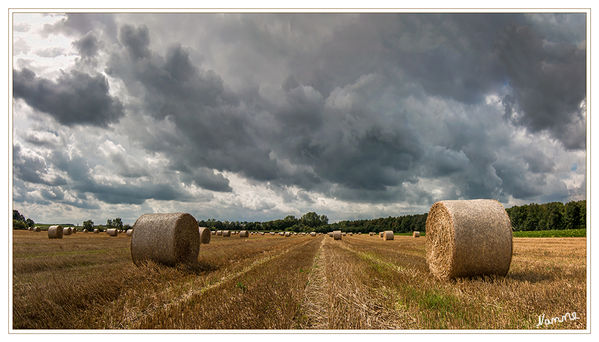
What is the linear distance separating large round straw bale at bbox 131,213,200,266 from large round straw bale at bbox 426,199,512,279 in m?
8.88

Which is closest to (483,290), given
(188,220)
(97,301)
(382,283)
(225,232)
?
(382,283)

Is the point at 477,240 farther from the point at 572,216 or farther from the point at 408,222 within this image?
the point at 408,222

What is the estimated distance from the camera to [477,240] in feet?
27.1

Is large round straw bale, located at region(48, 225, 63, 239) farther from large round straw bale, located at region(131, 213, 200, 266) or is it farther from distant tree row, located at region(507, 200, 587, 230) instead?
distant tree row, located at region(507, 200, 587, 230)

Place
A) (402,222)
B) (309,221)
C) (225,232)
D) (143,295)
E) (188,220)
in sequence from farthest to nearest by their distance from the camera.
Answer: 1. (309,221)
2. (402,222)
3. (225,232)
4. (188,220)
5. (143,295)

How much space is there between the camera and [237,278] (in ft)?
28.6

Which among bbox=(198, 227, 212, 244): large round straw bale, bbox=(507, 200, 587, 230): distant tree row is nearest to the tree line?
bbox=(507, 200, 587, 230): distant tree row

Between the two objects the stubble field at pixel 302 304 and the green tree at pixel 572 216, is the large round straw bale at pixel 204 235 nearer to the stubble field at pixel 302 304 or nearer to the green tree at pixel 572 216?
the stubble field at pixel 302 304

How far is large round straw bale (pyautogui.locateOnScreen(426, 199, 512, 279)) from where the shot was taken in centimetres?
813
